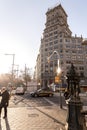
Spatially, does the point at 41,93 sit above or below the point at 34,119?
above

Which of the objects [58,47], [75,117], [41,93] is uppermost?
[58,47]

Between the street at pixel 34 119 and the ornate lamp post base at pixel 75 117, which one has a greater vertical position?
the ornate lamp post base at pixel 75 117

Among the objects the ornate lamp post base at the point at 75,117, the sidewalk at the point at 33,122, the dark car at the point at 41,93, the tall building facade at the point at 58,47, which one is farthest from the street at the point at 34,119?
the tall building facade at the point at 58,47

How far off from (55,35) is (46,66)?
15910 mm

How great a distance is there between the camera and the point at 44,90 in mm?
37875

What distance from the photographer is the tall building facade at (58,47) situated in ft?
296

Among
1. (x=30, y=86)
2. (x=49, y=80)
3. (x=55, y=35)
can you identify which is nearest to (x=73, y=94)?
(x=30, y=86)

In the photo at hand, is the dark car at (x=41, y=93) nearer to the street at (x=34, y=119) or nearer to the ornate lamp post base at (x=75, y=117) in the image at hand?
the street at (x=34, y=119)

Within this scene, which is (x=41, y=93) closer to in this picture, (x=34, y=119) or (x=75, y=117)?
(x=34, y=119)

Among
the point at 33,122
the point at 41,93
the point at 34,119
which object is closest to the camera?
the point at 33,122

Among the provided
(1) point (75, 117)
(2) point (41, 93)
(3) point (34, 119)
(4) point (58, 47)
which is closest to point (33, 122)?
(3) point (34, 119)

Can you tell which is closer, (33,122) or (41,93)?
(33,122)

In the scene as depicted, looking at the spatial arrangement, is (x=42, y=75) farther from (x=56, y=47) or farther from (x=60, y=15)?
(x=60, y=15)

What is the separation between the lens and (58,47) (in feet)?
303
